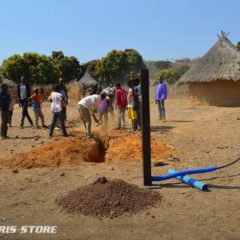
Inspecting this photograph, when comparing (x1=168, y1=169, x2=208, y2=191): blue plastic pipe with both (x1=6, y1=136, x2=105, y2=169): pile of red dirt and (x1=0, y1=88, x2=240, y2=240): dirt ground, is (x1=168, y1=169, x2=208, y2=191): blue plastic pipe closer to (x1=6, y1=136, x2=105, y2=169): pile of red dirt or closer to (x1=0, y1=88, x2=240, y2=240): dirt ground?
(x1=0, y1=88, x2=240, y2=240): dirt ground

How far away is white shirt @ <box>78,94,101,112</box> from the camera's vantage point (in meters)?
11.5

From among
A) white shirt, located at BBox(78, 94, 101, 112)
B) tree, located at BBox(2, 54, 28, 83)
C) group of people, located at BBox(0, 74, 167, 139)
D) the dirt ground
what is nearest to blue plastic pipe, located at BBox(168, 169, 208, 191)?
the dirt ground

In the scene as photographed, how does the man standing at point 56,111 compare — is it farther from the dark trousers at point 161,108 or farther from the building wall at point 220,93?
the building wall at point 220,93

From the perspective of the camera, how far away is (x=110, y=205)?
5.64 m

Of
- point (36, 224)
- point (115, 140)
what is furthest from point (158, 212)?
point (115, 140)

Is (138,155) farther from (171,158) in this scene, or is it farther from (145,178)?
(145,178)

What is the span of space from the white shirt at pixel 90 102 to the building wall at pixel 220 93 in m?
12.1

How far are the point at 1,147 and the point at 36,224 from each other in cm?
571

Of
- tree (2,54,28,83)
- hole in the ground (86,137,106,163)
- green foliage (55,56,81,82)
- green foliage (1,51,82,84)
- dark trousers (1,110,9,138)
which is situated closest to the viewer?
hole in the ground (86,137,106,163)

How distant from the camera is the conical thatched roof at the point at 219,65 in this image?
22.4 m

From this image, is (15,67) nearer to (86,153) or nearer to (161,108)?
(161,108)

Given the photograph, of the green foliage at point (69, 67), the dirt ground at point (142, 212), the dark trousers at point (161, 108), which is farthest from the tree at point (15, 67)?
the dirt ground at point (142, 212)

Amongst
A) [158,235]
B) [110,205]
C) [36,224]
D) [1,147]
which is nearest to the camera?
[158,235]

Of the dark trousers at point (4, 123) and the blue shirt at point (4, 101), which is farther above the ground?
the blue shirt at point (4, 101)
